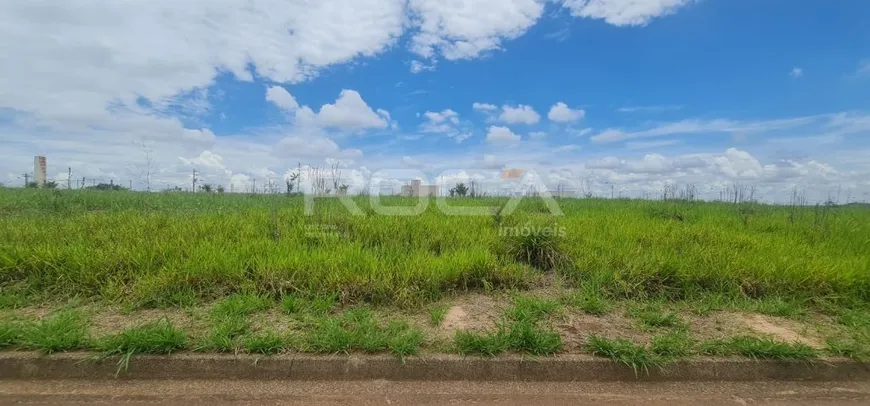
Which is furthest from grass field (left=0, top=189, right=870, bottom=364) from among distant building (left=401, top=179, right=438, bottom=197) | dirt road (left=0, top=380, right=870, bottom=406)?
distant building (left=401, top=179, right=438, bottom=197)

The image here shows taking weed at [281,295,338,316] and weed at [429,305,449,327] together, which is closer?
weed at [429,305,449,327]

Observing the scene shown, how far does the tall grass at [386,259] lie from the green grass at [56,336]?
0.49 meters

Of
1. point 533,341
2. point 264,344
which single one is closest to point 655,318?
point 533,341

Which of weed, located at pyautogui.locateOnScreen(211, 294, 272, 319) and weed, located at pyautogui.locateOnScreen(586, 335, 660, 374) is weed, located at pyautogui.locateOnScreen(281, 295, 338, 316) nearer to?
weed, located at pyautogui.locateOnScreen(211, 294, 272, 319)

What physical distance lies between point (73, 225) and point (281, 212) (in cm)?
259

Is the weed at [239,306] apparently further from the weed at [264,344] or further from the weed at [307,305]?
the weed at [264,344]

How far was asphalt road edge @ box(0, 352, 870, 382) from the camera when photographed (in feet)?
8.30

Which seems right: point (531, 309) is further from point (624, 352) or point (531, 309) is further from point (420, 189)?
point (420, 189)

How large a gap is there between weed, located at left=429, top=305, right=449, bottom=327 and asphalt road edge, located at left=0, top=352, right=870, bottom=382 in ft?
1.59

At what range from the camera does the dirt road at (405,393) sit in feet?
7.64

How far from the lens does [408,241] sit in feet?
15.9

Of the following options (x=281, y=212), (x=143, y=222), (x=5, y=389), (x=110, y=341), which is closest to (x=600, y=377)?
(x=110, y=341)

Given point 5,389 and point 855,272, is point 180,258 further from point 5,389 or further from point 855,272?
point 855,272

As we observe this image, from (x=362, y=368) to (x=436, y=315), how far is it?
0.80m
